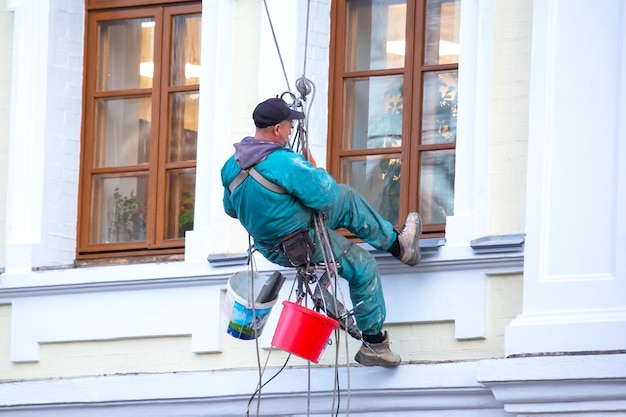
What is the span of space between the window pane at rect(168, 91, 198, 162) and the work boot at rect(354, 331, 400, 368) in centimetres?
217

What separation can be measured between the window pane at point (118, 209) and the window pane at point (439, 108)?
2.02 metres

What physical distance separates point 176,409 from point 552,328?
2.64m

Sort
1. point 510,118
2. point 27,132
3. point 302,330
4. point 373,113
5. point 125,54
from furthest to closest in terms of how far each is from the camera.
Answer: point 125,54 → point 27,132 → point 373,113 → point 510,118 → point 302,330

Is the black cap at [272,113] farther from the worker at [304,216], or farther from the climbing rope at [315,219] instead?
the climbing rope at [315,219]

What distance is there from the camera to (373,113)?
12992mm

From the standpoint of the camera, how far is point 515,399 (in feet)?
37.4

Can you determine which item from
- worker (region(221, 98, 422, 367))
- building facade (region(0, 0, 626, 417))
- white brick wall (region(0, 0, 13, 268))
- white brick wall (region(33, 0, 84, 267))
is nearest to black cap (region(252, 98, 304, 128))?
worker (region(221, 98, 422, 367))

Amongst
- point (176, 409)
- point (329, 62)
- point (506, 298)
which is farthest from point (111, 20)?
point (506, 298)

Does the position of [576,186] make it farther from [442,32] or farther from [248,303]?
[248,303]

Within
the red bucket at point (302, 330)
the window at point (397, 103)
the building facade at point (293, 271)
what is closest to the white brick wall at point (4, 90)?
the building facade at point (293, 271)

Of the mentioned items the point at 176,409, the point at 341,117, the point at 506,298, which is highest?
the point at 341,117

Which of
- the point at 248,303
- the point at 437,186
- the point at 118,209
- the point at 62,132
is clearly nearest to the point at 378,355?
the point at 248,303

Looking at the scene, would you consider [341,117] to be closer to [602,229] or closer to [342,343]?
[342,343]

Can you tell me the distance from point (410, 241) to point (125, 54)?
2.91 m
